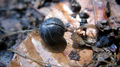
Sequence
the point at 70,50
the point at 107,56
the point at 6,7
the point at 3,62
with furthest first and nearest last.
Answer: the point at 6,7 < the point at 3,62 < the point at 70,50 < the point at 107,56

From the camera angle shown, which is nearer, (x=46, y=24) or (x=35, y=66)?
(x=35, y=66)

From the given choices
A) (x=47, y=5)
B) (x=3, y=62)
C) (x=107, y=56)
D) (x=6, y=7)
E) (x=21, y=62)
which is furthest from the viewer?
(x=6, y=7)

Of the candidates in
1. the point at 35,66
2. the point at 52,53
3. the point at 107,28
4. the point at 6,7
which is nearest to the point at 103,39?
the point at 107,28

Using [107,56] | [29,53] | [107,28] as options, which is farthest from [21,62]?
[107,28]

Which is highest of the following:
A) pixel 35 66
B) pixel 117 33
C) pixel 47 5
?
Answer: pixel 47 5

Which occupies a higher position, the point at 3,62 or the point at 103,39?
the point at 103,39

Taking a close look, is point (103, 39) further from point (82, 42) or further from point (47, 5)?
point (47, 5)

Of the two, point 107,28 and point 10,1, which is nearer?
point 107,28

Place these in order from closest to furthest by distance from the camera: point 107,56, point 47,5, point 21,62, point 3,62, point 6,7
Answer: point 107,56
point 21,62
point 3,62
point 47,5
point 6,7

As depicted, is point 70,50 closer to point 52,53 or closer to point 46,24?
point 52,53
